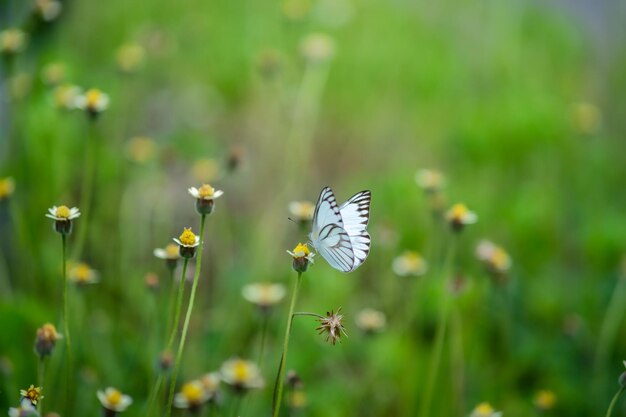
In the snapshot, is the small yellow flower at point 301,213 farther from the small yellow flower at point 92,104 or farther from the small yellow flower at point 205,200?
the small yellow flower at point 92,104

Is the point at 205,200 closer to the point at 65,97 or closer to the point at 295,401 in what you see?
the point at 295,401

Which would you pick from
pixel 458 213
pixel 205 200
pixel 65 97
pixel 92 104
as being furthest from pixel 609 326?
pixel 65 97

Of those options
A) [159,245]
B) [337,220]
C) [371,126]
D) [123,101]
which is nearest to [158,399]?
[337,220]

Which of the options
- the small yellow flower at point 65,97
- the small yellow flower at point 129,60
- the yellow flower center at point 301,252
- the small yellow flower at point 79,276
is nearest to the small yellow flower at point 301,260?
the yellow flower center at point 301,252

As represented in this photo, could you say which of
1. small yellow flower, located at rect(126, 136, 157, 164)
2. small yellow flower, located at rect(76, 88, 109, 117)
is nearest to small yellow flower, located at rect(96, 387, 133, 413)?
small yellow flower, located at rect(76, 88, 109, 117)

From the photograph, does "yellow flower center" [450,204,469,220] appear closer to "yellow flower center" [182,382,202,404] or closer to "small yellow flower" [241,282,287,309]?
"small yellow flower" [241,282,287,309]

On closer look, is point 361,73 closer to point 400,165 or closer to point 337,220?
point 400,165
